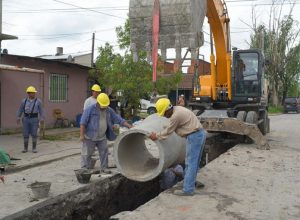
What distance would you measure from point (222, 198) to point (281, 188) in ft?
4.53

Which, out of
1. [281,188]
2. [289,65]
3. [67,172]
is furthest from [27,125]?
[289,65]

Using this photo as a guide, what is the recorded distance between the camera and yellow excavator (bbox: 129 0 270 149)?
8.10 meters

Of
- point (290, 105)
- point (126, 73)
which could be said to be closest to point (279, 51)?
point (290, 105)

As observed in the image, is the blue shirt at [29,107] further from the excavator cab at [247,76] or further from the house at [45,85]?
the excavator cab at [247,76]

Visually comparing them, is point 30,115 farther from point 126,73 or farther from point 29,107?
point 126,73

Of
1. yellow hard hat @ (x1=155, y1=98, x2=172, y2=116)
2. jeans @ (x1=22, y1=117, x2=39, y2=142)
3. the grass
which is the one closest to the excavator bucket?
yellow hard hat @ (x1=155, y1=98, x2=172, y2=116)

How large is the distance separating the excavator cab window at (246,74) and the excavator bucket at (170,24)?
6.26 metres

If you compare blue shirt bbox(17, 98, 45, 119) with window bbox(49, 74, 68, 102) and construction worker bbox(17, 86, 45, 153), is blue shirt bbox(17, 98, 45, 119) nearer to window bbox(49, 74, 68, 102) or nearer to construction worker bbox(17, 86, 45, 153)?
construction worker bbox(17, 86, 45, 153)

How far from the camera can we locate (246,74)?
14766mm

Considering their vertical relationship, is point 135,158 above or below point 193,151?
below

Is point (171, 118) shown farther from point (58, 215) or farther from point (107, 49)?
point (107, 49)

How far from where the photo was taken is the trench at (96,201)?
255 inches

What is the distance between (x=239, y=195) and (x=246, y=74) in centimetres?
846

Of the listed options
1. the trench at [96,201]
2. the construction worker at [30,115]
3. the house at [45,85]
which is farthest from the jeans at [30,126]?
the trench at [96,201]
